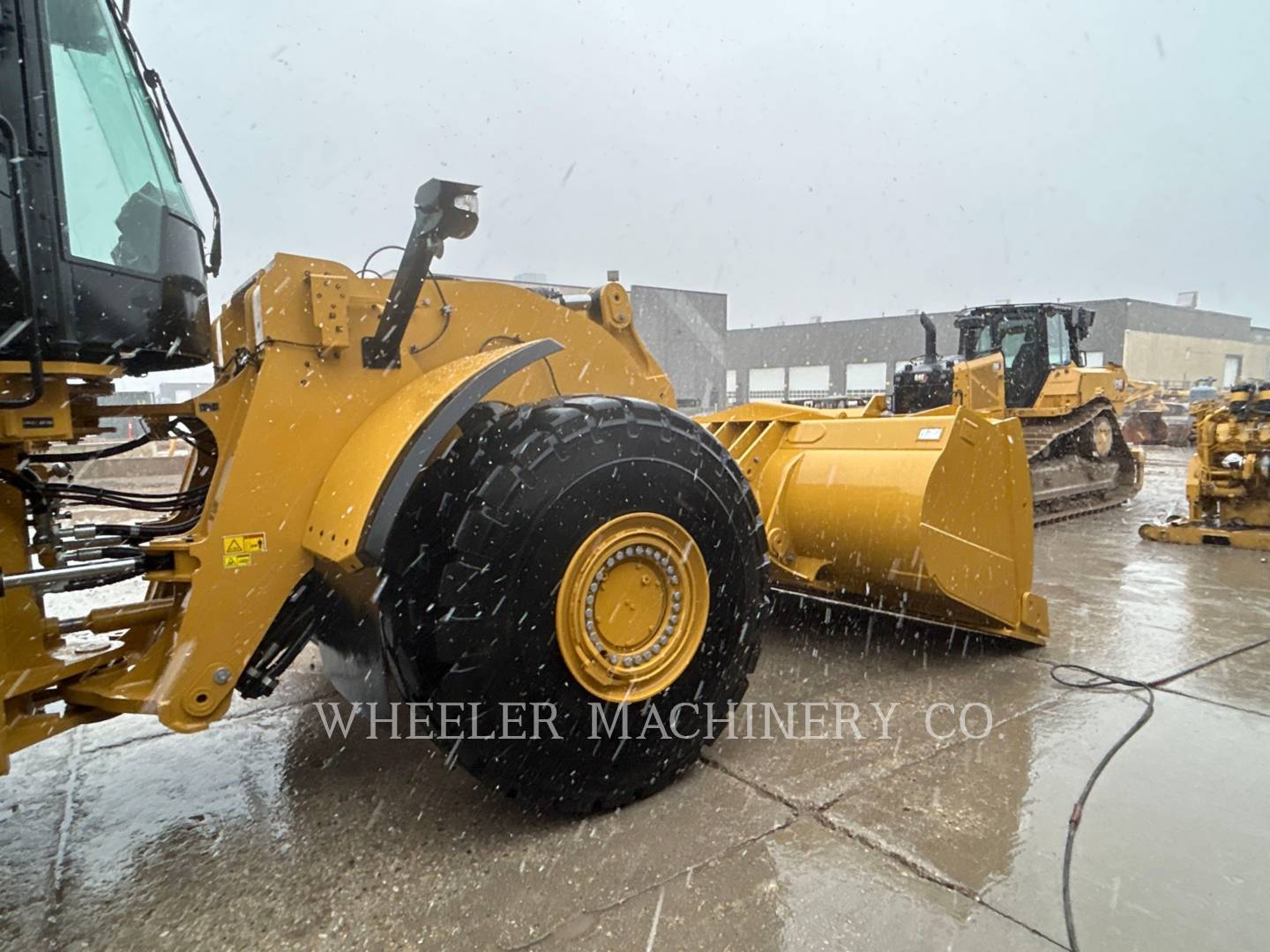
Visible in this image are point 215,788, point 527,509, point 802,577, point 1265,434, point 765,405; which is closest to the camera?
point 527,509

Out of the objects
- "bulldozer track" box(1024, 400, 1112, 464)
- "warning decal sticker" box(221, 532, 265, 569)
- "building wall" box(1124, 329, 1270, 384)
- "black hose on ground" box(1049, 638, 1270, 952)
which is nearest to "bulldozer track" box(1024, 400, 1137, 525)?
"bulldozer track" box(1024, 400, 1112, 464)

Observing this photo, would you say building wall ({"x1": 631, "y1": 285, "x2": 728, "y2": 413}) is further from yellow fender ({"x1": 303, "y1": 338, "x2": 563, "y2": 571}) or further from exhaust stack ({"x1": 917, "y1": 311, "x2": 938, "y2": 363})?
yellow fender ({"x1": 303, "y1": 338, "x2": 563, "y2": 571})

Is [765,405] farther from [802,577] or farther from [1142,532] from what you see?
[1142,532]

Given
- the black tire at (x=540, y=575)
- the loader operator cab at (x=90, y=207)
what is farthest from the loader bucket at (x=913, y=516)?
the loader operator cab at (x=90, y=207)

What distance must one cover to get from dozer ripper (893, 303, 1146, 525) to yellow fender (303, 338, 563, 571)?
321 inches

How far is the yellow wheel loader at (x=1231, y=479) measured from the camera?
743cm

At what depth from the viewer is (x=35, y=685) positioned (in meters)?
2.18

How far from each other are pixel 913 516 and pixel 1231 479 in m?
5.90

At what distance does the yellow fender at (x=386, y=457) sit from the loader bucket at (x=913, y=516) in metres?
2.00

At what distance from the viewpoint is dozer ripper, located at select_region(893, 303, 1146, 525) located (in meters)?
9.66

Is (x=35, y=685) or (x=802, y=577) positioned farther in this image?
(x=802, y=577)

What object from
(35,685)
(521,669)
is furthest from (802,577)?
(35,685)

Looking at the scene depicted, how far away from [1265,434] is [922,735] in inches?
249

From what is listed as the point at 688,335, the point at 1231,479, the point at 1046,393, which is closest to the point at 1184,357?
the point at 688,335
